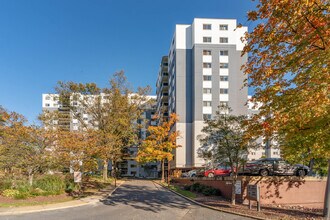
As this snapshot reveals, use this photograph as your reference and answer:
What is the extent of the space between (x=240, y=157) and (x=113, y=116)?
22.8 m

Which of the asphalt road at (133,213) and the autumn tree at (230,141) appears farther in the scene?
the autumn tree at (230,141)

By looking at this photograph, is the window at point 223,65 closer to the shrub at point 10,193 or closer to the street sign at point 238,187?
the street sign at point 238,187

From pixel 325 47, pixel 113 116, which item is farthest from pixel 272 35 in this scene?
pixel 113 116

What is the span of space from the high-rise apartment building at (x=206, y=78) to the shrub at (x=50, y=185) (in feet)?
122

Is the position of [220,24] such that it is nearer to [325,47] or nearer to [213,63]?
[213,63]

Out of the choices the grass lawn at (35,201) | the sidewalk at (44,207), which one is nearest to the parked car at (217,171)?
the sidewalk at (44,207)

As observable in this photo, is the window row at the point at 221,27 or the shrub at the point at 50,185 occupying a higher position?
the window row at the point at 221,27

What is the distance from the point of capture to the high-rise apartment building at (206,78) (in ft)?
185

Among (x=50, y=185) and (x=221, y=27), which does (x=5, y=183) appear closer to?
(x=50, y=185)

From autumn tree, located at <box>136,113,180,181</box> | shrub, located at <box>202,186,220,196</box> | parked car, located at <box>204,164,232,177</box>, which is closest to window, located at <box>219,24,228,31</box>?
autumn tree, located at <box>136,113,180,181</box>

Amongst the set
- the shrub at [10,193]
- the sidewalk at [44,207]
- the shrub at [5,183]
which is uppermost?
the shrub at [5,183]

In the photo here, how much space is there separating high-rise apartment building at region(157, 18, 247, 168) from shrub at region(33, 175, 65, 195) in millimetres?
37312

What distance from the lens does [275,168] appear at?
18703 millimetres

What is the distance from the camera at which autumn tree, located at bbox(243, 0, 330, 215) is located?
26.3 ft
